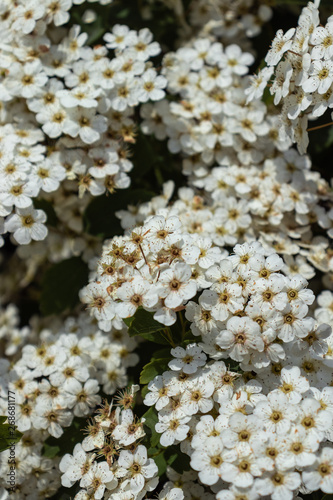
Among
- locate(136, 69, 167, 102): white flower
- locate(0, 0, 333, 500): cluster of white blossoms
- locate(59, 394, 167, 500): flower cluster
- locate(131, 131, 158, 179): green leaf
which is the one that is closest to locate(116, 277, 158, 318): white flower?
locate(0, 0, 333, 500): cluster of white blossoms

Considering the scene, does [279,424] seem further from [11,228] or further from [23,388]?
[11,228]

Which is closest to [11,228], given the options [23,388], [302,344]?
[23,388]

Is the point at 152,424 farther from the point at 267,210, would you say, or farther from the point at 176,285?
the point at 267,210

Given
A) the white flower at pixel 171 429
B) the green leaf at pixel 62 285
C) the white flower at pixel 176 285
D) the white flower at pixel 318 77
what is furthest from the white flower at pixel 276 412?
the green leaf at pixel 62 285

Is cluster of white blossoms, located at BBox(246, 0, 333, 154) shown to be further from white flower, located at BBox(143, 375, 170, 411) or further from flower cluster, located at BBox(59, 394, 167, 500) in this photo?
flower cluster, located at BBox(59, 394, 167, 500)

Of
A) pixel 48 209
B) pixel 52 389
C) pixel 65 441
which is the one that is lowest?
pixel 65 441

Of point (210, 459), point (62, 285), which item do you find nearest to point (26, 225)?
point (62, 285)

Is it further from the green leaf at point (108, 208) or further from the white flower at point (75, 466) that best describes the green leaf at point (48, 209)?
the white flower at point (75, 466)
